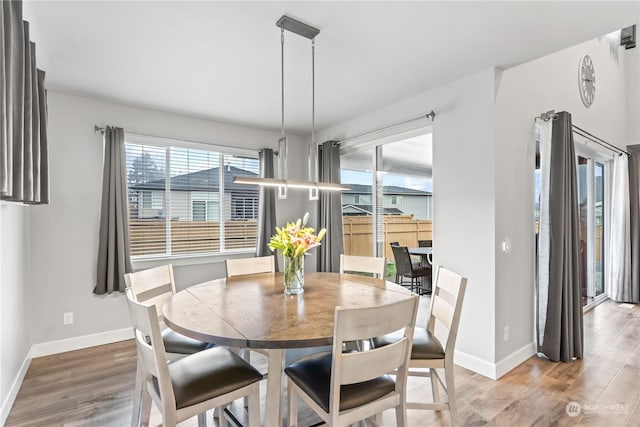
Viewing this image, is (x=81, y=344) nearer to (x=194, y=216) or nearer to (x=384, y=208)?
(x=194, y=216)

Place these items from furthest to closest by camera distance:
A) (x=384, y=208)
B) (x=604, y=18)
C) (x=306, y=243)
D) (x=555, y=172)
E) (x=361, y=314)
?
(x=384, y=208) → (x=555, y=172) → (x=306, y=243) → (x=604, y=18) → (x=361, y=314)

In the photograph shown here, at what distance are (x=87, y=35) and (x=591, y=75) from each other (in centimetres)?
538

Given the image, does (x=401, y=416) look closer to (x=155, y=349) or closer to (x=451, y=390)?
(x=451, y=390)

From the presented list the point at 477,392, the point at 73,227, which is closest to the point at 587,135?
the point at 477,392

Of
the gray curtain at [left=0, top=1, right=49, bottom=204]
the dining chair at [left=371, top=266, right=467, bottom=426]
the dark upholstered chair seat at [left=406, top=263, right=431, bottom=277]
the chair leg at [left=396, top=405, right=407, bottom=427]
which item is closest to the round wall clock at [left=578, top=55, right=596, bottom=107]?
the dark upholstered chair seat at [left=406, top=263, right=431, bottom=277]

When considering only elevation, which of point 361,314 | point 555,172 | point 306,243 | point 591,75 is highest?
point 591,75

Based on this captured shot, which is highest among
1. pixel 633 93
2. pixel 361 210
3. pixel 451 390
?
pixel 633 93

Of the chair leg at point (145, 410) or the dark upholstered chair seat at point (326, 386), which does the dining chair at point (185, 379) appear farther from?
the dark upholstered chair seat at point (326, 386)

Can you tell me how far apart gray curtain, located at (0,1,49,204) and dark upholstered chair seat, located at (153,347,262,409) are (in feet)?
3.59

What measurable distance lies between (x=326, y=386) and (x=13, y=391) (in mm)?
2419

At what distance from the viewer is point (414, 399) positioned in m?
2.33

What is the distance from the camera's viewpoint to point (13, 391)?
2.33 meters

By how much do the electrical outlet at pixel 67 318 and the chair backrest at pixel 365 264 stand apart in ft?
8.88

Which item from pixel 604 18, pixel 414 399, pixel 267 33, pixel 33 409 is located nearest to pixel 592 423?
pixel 414 399
